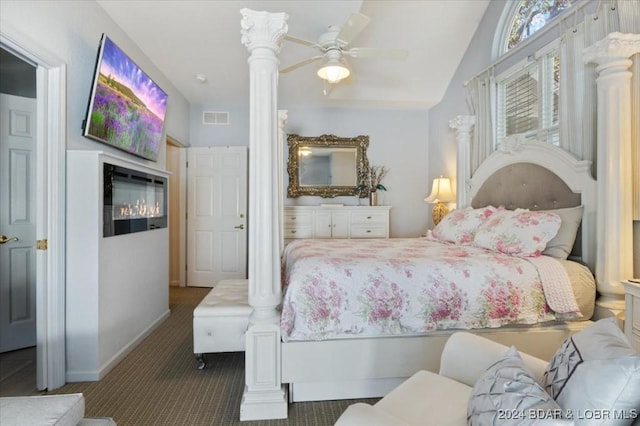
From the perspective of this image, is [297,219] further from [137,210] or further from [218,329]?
[218,329]

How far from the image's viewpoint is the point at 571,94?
99.8 inches

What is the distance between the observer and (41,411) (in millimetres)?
899

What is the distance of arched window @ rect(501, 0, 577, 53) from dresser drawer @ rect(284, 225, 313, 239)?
3.13 meters

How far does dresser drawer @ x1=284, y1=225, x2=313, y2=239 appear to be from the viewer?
15.4 ft

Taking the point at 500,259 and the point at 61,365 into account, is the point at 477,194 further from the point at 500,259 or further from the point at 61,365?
the point at 61,365

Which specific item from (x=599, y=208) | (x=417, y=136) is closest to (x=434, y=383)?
(x=599, y=208)

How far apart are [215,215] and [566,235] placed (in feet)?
13.7

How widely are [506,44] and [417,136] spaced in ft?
6.10

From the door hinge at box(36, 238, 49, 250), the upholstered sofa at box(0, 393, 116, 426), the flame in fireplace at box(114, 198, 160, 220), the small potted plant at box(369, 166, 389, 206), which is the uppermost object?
the small potted plant at box(369, 166, 389, 206)

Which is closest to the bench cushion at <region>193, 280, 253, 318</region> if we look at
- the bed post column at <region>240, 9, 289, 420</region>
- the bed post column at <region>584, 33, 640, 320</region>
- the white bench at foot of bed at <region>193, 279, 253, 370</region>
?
the white bench at foot of bed at <region>193, 279, 253, 370</region>

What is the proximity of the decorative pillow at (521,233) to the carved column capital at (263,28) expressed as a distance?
2009 millimetres

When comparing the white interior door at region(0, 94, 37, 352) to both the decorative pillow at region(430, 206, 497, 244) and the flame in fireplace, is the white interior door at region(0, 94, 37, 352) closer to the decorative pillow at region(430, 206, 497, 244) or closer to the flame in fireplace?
the flame in fireplace

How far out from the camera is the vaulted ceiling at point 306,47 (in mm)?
2891

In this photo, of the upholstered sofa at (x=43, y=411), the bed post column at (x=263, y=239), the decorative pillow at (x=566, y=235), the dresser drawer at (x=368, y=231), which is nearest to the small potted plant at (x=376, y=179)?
the dresser drawer at (x=368, y=231)
